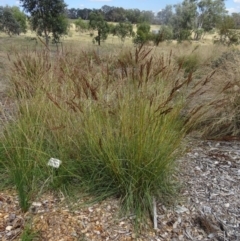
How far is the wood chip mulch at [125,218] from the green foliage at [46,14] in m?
9.64

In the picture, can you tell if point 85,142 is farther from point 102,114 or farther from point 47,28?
point 47,28

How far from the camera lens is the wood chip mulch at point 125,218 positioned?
5.19ft

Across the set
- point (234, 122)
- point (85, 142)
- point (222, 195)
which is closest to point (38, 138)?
point (85, 142)

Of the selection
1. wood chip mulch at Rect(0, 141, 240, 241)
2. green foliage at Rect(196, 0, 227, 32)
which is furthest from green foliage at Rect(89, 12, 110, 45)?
green foliage at Rect(196, 0, 227, 32)

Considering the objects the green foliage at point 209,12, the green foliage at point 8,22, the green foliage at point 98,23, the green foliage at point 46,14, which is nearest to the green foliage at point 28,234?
the green foliage at point 46,14

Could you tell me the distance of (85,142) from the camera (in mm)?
1873

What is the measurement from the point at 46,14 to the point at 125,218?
10.6m

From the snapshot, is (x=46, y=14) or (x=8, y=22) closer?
(x=46, y=14)

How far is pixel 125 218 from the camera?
5.53 feet

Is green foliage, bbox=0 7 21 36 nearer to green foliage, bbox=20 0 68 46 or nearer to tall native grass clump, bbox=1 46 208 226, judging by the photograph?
green foliage, bbox=20 0 68 46

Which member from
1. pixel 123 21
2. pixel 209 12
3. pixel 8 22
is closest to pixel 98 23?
pixel 123 21

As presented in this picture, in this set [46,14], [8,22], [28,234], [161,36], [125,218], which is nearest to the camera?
[28,234]

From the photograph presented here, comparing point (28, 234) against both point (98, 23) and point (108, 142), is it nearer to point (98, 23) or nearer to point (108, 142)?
point (108, 142)

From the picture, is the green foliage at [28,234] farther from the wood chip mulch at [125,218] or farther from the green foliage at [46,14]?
the green foliage at [46,14]
